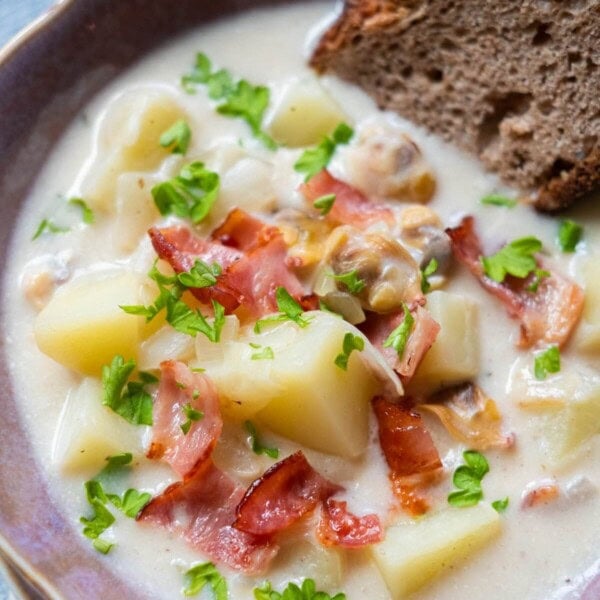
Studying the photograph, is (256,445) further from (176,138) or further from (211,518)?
(176,138)

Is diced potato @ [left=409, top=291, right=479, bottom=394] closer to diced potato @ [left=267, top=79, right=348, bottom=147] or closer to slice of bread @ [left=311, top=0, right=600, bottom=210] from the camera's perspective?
slice of bread @ [left=311, top=0, right=600, bottom=210]

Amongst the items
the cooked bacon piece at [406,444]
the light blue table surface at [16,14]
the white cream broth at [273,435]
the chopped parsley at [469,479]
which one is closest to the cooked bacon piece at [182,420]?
the white cream broth at [273,435]

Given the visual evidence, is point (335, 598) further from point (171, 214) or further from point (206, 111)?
point (206, 111)

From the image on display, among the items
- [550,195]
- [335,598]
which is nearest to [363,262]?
[550,195]

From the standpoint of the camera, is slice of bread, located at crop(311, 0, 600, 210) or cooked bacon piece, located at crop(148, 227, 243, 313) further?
slice of bread, located at crop(311, 0, 600, 210)

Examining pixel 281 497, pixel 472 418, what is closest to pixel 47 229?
pixel 281 497

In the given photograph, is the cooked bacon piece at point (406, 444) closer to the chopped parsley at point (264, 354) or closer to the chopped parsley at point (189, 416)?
the chopped parsley at point (264, 354)

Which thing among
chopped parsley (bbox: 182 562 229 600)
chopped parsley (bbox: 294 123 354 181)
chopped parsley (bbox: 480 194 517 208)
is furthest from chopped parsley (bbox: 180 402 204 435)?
chopped parsley (bbox: 480 194 517 208)
